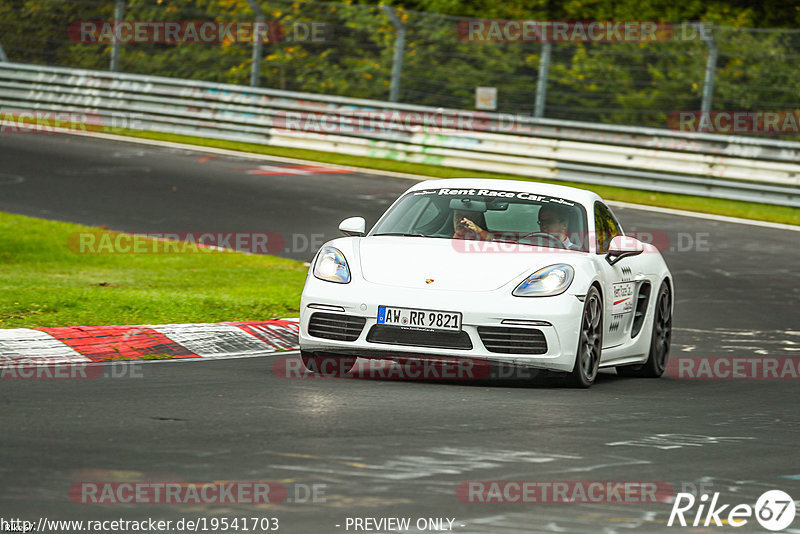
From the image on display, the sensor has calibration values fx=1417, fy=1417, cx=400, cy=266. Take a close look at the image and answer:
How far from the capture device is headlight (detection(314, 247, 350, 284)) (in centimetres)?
864

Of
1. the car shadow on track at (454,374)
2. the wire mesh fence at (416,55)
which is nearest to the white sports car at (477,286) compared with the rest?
the car shadow on track at (454,374)

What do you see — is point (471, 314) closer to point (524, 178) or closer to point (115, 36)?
point (524, 178)

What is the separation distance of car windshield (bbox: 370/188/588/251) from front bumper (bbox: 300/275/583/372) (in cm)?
96

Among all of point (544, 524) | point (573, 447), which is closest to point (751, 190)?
point (573, 447)

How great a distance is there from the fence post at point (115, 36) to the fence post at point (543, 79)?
887 cm

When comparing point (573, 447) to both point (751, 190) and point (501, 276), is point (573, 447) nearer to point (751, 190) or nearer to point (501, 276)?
point (501, 276)

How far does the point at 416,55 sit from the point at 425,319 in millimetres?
17618

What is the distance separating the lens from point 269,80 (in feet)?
88.0

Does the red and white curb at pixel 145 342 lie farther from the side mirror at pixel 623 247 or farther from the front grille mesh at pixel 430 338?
the side mirror at pixel 623 247

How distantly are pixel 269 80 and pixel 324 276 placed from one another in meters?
18.6

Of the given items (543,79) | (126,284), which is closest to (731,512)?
(126,284)

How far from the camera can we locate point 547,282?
8.55m

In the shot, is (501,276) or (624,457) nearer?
(624,457)

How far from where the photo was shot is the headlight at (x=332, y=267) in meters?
8.64
